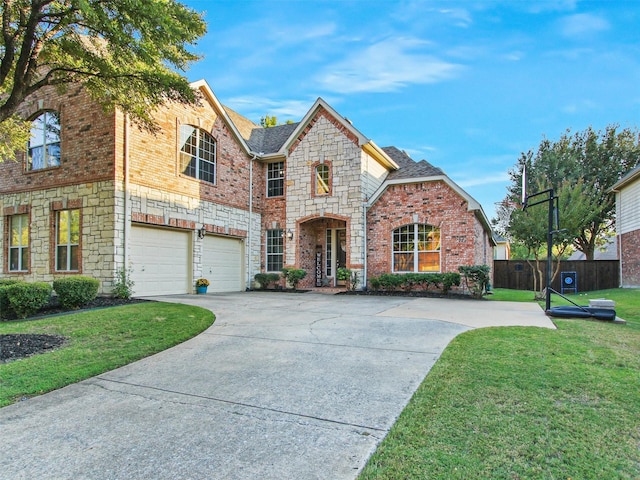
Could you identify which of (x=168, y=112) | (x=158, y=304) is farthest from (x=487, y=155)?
(x=158, y=304)

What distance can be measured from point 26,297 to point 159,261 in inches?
183

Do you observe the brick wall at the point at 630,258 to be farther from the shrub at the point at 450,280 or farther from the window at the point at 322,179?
the window at the point at 322,179

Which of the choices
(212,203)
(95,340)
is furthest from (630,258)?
(95,340)

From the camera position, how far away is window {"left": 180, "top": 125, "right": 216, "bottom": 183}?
46.5ft

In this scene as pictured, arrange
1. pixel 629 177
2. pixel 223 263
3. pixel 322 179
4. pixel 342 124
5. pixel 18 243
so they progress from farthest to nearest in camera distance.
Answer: pixel 629 177
pixel 322 179
pixel 342 124
pixel 223 263
pixel 18 243

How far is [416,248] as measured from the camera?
15453 millimetres

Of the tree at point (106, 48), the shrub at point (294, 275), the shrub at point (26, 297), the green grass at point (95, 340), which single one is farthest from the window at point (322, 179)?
the shrub at point (26, 297)

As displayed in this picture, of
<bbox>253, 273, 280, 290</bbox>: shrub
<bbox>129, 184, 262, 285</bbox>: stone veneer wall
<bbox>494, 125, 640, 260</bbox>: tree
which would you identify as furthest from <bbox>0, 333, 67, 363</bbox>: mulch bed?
<bbox>494, 125, 640, 260</bbox>: tree

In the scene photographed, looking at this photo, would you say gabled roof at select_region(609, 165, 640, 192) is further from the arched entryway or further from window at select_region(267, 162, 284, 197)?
window at select_region(267, 162, 284, 197)

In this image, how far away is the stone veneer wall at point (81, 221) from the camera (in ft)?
38.3

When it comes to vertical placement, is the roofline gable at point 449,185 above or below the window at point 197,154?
below

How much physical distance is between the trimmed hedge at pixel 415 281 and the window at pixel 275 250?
4462mm

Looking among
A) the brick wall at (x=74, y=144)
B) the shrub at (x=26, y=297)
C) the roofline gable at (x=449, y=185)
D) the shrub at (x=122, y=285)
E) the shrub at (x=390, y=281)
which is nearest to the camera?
the shrub at (x=26, y=297)

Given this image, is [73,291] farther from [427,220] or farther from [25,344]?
[427,220]
